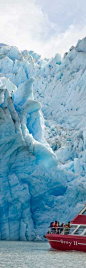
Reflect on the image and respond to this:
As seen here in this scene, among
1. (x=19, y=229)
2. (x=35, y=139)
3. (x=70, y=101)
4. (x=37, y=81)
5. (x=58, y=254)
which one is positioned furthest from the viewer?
(x=37, y=81)

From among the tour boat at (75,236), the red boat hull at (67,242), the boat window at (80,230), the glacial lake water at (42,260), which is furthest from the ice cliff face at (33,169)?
the glacial lake water at (42,260)

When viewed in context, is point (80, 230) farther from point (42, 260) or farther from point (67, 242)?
point (42, 260)

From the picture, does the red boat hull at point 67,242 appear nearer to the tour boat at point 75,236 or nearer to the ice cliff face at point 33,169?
the tour boat at point 75,236

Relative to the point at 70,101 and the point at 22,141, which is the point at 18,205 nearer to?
the point at 22,141

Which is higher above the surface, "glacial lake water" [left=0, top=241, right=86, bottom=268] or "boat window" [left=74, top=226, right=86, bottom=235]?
"boat window" [left=74, top=226, right=86, bottom=235]

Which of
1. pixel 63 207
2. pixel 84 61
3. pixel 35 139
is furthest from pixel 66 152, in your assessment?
pixel 84 61

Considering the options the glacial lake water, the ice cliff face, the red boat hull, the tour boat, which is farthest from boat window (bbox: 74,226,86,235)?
the ice cliff face

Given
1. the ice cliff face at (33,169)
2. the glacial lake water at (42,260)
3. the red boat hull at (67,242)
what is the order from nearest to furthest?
the glacial lake water at (42,260) → the red boat hull at (67,242) → the ice cliff face at (33,169)

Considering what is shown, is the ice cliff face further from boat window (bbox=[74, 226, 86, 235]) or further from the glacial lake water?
the glacial lake water
